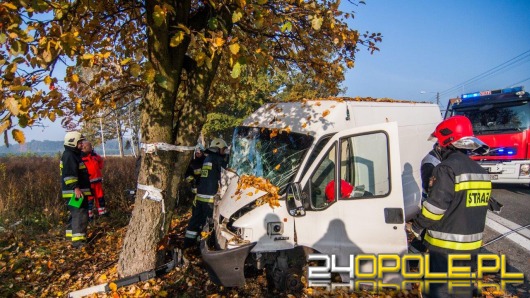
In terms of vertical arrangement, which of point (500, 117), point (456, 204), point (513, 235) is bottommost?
point (513, 235)

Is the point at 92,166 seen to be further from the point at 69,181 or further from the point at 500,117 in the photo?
the point at 500,117

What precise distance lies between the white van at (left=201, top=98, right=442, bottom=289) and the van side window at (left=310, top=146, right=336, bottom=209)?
0.01m

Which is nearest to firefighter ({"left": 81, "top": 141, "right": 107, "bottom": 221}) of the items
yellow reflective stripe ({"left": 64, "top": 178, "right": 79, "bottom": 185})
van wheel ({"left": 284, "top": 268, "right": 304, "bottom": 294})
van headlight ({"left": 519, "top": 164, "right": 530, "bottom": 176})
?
yellow reflective stripe ({"left": 64, "top": 178, "right": 79, "bottom": 185})

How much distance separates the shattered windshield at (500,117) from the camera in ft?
28.1

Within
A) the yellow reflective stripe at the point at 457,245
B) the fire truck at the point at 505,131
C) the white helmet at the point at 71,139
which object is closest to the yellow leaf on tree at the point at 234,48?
the yellow reflective stripe at the point at 457,245

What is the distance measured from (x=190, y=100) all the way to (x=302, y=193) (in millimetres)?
1912

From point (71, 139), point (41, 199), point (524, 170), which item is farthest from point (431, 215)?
point (41, 199)

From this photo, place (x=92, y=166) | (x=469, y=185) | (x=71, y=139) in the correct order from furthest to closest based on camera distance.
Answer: (x=92, y=166) → (x=71, y=139) → (x=469, y=185)

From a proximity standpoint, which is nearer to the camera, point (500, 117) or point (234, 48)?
point (234, 48)

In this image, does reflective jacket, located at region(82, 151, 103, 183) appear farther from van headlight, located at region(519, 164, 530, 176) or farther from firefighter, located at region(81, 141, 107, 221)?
van headlight, located at region(519, 164, 530, 176)

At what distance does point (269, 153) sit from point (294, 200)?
0.93 m

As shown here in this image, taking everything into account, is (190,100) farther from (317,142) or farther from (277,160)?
(317,142)

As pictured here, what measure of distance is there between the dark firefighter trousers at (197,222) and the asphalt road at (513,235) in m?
4.36

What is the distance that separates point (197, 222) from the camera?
17.6 ft
